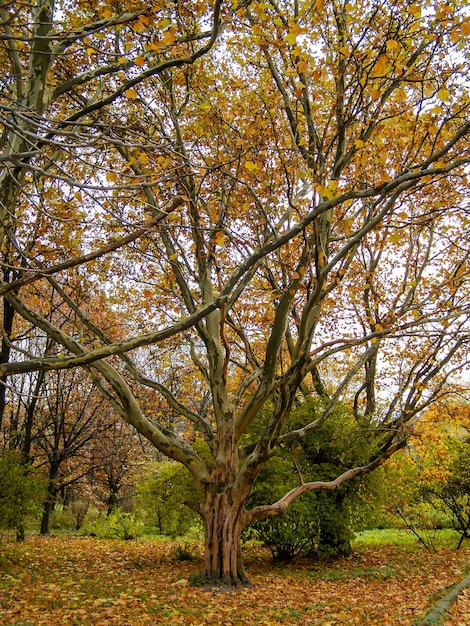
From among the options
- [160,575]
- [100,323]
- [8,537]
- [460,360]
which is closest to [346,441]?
[460,360]

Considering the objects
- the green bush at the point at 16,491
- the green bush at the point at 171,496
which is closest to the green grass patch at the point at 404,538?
the green bush at the point at 171,496

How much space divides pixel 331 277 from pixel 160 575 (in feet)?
19.6

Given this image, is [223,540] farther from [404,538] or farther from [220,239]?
[404,538]

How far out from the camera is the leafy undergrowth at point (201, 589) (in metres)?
5.13

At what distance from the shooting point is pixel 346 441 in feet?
32.4

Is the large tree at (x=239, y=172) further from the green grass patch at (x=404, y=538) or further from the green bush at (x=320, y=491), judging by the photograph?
the green grass patch at (x=404, y=538)

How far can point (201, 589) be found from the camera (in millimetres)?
6637

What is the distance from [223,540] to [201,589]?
27.1 inches

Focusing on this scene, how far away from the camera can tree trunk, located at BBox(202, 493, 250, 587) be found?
6.93 m

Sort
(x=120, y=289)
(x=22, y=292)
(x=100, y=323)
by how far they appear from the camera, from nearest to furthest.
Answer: (x=22, y=292)
(x=120, y=289)
(x=100, y=323)

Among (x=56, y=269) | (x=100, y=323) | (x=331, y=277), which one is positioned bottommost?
(x=56, y=269)

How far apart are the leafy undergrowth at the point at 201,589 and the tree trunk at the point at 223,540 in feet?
1.04

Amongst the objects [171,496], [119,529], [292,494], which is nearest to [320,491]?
[292,494]

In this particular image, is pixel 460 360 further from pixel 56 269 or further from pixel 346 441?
pixel 56 269
